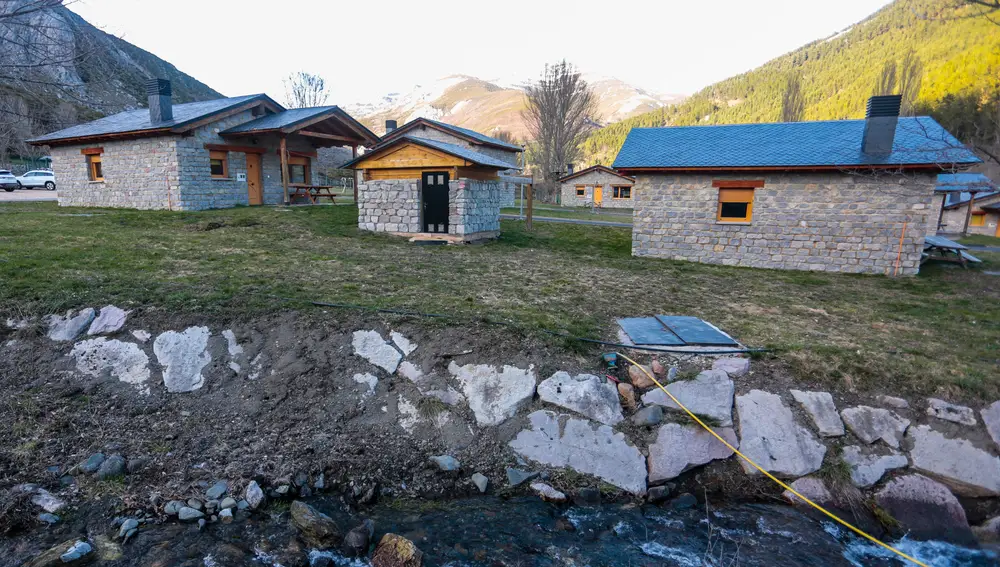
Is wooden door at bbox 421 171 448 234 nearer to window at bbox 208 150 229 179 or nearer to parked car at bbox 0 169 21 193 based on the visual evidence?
window at bbox 208 150 229 179

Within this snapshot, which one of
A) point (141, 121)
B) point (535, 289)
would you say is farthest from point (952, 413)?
point (141, 121)

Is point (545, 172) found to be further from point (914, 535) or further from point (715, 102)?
point (715, 102)

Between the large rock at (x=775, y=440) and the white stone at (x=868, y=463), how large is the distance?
27 cm

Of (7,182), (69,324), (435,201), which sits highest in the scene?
(7,182)

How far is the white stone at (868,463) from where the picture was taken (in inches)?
191

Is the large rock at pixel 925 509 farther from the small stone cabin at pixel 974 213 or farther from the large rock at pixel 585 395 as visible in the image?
the small stone cabin at pixel 974 213

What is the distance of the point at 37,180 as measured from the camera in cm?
3011

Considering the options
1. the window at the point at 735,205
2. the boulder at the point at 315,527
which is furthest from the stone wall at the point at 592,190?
the boulder at the point at 315,527

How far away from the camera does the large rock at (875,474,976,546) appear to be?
4.46 metres

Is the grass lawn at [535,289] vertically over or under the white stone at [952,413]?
over

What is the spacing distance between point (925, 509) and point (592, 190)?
116 ft

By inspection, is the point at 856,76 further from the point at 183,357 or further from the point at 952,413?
the point at 183,357

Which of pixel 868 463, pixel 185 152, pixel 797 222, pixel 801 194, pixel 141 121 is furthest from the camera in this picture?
pixel 141 121

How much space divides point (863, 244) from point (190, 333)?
45.3 feet
